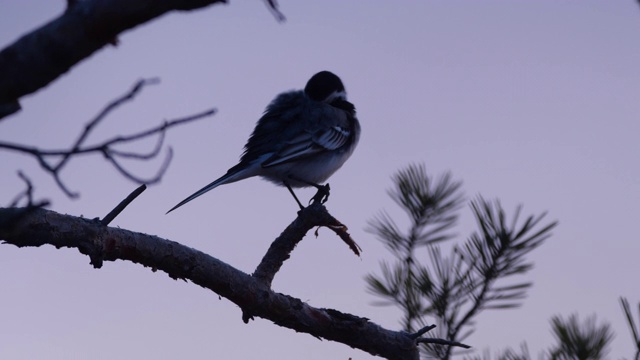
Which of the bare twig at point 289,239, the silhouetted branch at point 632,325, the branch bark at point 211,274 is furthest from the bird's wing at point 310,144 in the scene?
the silhouetted branch at point 632,325

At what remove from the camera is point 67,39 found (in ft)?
5.92

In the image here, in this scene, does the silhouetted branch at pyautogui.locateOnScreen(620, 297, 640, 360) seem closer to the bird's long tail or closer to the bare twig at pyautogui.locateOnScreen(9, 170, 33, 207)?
the bare twig at pyautogui.locateOnScreen(9, 170, 33, 207)

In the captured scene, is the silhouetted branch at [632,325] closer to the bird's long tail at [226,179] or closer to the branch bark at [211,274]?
the branch bark at [211,274]

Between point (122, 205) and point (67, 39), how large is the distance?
1379 mm

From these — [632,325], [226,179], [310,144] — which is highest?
[310,144]

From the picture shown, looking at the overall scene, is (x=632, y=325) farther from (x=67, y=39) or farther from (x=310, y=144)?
(x=310, y=144)

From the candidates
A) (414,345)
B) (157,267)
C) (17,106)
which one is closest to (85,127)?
(17,106)

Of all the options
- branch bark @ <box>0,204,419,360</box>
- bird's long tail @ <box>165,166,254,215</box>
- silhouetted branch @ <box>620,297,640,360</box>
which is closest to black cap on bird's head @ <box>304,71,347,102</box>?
bird's long tail @ <box>165,166,254,215</box>

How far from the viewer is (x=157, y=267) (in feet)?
11.7

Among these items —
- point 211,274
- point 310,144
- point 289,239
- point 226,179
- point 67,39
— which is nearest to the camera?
point 67,39

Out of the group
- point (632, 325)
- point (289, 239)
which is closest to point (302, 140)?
point (289, 239)

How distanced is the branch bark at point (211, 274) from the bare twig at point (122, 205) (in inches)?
2.7

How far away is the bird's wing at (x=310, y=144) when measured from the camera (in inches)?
299

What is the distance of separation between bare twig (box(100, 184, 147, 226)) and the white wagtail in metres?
3.61
